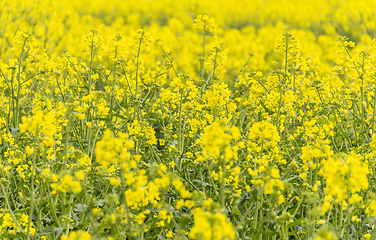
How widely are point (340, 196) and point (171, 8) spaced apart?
1651cm

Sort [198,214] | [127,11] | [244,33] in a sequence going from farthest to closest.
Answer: [127,11], [244,33], [198,214]

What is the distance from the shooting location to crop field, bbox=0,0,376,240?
2154 mm

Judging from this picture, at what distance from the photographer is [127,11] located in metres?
17.5

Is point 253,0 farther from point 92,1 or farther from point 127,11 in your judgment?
point 92,1

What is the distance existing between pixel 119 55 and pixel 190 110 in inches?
40.7

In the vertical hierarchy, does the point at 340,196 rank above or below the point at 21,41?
below

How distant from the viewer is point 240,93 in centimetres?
484

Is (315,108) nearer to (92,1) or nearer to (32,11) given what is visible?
(32,11)

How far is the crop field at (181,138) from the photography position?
2154 millimetres

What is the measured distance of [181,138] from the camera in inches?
156

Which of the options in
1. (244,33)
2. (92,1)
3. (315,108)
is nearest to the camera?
(315,108)

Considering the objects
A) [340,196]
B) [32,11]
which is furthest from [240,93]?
[32,11]

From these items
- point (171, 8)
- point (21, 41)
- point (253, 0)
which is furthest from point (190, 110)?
point (253, 0)

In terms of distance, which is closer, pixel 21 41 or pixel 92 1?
pixel 21 41
